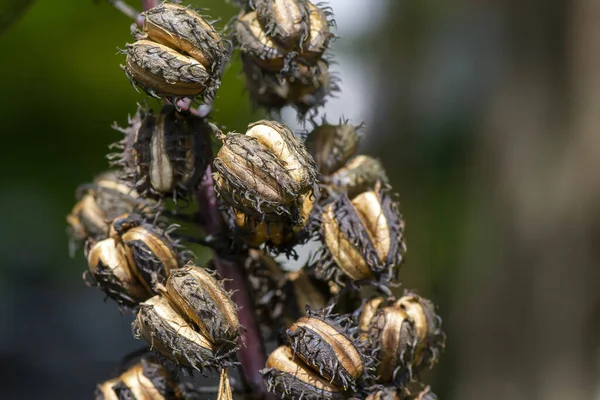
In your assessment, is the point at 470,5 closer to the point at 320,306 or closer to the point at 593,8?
the point at 593,8

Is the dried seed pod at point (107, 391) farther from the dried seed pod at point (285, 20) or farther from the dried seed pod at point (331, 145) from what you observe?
the dried seed pod at point (285, 20)

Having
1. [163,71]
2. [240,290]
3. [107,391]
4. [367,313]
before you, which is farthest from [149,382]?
[163,71]

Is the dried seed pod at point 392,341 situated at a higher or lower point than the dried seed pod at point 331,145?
lower

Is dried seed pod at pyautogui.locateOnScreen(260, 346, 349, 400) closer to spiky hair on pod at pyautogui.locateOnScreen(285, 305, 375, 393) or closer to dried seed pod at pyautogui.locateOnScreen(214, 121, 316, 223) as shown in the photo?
spiky hair on pod at pyautogui.locateOnScreen(285, 305, 375, 393)

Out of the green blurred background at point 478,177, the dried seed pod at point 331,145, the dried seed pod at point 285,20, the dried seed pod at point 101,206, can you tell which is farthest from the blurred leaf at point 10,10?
the green blurred background at point 478,177

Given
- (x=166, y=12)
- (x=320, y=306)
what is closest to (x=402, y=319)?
(x=320, y=306)

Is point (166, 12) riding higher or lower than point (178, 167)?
higher
